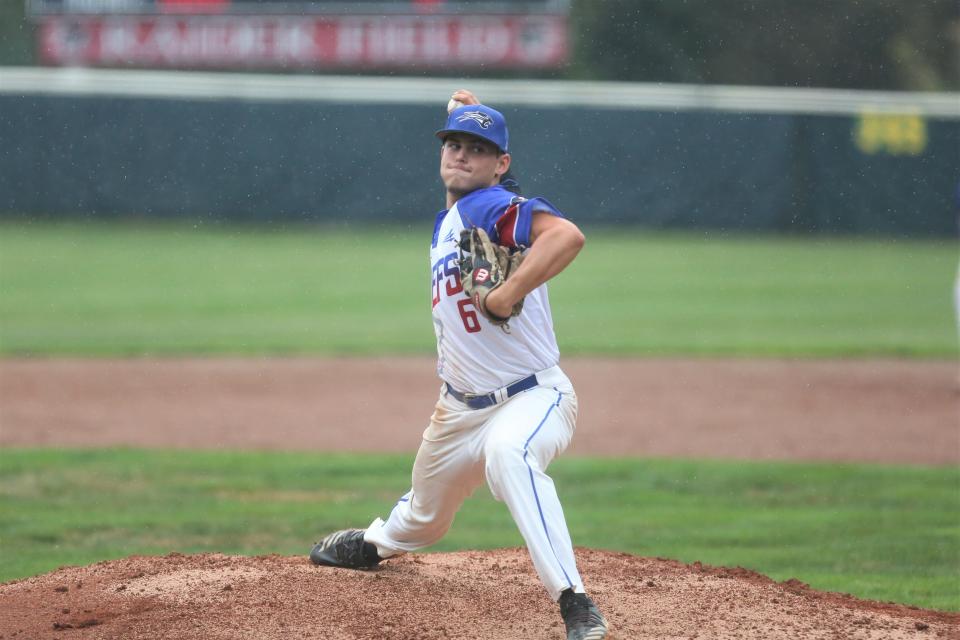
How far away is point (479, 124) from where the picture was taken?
3969mm

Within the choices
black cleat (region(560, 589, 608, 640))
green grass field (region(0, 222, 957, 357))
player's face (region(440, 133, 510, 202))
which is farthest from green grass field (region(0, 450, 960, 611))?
green grass field (region(0, 222, 957, 357))

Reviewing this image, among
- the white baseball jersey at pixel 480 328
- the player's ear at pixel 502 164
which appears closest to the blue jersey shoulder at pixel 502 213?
the white baseball jersey at pixel 480 328

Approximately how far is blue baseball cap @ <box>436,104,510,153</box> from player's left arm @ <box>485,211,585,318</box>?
16.8 inches

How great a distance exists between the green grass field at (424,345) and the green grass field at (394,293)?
0.06 meters

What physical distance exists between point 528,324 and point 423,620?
1034 millimetres

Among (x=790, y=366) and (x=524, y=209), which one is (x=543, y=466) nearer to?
(x=524, y=209)

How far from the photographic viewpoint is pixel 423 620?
395 cm

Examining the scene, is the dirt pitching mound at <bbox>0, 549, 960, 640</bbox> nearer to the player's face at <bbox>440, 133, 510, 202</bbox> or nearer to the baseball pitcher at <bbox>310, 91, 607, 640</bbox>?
the baseball pitcher at <bbox>310, 91, 607, 640</bbox>

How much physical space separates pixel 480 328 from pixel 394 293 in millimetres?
13391

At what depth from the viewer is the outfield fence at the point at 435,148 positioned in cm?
2411

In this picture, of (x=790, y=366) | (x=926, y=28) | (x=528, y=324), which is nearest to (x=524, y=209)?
(x=528, y=324)

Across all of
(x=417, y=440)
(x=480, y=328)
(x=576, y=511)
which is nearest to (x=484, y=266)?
(x=480, y=328)

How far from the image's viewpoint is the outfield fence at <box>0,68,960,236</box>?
2411cm

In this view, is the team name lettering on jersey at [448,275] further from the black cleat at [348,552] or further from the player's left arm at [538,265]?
the black cleat at [348,552]
